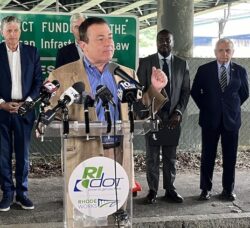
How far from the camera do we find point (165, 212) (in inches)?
220

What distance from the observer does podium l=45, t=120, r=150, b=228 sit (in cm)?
336

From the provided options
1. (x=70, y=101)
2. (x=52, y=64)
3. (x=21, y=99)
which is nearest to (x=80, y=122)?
(x=70, y=101)

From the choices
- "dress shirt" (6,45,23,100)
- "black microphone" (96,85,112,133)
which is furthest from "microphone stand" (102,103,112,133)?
"dress shirt" (6,45,23,100)

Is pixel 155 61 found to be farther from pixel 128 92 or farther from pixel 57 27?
pixel 128 92

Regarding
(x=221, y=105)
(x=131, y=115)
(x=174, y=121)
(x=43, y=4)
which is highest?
(x=43, y=4)

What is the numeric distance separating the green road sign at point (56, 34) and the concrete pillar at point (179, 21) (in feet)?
5.42

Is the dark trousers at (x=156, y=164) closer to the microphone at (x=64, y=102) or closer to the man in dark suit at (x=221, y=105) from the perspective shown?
the man in dark suit at (x=221, y=105)

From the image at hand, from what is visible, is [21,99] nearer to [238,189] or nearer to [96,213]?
[96,213]

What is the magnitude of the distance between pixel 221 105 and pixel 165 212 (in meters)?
1.42

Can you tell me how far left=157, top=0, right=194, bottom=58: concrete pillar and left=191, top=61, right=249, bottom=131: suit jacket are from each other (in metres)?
2.47

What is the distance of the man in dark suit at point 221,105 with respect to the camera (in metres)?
5.93

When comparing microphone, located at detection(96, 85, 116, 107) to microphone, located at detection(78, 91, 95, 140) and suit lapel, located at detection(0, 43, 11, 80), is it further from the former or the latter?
suit lapel, located at detection(0, 43, 11, 80)

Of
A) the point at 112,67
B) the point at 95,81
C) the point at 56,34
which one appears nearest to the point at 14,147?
the point at 56,34

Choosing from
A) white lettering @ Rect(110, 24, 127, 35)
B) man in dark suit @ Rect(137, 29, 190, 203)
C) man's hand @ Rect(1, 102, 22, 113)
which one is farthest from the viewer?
white lettering @ Rect(110, 24, 127, 35)
